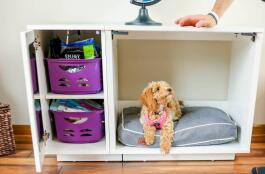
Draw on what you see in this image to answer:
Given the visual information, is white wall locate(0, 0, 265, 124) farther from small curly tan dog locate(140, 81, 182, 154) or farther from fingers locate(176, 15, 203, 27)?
small curly tan dog locate(140, 81, 182, 154)

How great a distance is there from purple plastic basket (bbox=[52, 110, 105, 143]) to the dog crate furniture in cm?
3

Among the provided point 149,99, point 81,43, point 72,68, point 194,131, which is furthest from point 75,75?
point 194,131

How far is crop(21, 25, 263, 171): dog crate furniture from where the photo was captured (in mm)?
1079

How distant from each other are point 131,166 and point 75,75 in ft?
1.58

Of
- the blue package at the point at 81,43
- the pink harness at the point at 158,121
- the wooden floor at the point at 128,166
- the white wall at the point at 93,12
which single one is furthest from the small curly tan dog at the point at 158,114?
the white wall at the point at 93,12

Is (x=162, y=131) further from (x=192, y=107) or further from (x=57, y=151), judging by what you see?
(x=57, y=151)

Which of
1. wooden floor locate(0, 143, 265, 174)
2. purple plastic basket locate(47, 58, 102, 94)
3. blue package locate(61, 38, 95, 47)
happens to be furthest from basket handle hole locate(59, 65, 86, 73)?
wooden floor locate(0, 143, 265, 174)

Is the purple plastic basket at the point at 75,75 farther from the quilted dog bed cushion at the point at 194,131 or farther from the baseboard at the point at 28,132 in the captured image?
the baseboard at the point at 28,132

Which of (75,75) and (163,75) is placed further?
(163,75)

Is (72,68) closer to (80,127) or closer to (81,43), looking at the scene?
(81,43)

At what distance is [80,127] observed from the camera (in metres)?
1.23

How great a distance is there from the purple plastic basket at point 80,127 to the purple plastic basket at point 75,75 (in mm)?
108

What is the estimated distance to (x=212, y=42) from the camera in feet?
4.78

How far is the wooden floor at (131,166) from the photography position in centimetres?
119
